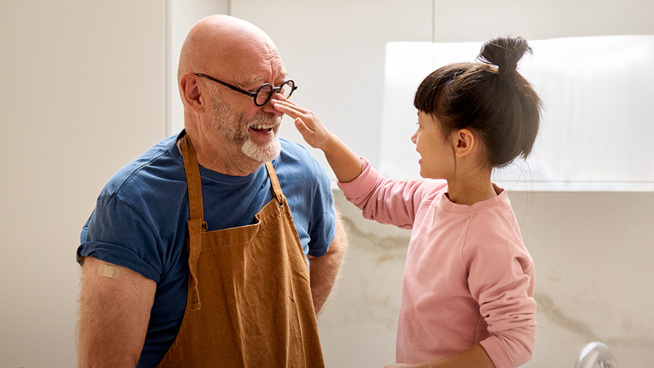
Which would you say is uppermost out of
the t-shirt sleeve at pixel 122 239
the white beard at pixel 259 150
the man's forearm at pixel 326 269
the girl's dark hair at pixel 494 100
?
the girl's dark hair at pixel 494 100

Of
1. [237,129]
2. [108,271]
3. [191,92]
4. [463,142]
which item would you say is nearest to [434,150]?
[463,142]

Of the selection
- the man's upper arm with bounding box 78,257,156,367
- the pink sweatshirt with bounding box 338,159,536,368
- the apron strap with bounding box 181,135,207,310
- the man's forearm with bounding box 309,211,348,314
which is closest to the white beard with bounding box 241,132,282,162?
the apron strap with bounding box 181,135,207,310

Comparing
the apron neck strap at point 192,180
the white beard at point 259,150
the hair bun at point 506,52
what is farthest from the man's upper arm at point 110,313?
the hair bun at point 506,52

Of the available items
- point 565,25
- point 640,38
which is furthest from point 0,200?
point 640,38

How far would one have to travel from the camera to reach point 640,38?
74.0 inches

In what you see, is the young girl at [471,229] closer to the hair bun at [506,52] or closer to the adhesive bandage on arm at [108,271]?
the hair bun at [506,52]

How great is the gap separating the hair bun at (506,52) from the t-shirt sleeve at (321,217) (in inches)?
19.5

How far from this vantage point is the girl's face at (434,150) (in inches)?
44.0

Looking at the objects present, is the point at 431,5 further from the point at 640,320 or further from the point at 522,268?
the point at 640,320

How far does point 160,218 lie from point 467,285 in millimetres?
573

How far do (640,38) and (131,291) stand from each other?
5.49ft

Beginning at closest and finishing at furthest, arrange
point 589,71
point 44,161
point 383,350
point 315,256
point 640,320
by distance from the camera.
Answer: point 315,256 → point 44,161 → point 589,71 → point 640,320 → point 383,350

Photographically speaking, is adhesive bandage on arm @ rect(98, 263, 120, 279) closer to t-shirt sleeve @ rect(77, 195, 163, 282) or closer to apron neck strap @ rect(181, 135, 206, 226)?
t-shirt sleeve @ rect(77, 195, 163, 282)

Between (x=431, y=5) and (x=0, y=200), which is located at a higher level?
(x=431, y=5)
